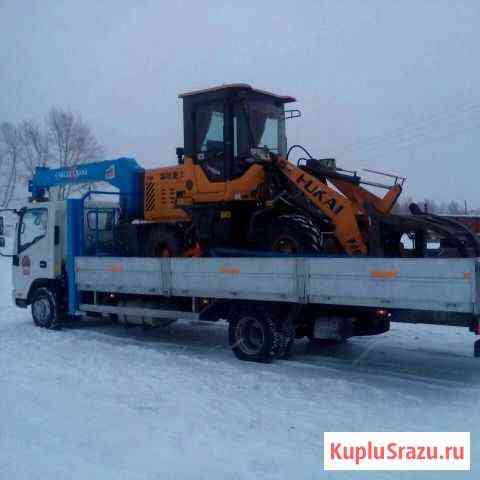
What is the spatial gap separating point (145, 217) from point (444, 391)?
6155 millimetres

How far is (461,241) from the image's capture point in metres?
8.09

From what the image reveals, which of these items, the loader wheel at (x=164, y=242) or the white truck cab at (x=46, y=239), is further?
the white truck cab at (x=46, y=239)

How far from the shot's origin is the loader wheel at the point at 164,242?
413 inches

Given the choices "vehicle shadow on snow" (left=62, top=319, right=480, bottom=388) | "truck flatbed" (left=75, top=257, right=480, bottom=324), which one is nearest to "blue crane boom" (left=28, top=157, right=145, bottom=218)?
"truck flatbed" (left=75, top=257, right=480, bottom=324)

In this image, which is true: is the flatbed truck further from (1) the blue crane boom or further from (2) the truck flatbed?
(1) the blue crane boom

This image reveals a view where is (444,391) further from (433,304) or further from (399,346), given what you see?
(399,346)

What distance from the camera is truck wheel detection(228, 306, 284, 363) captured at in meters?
8.32

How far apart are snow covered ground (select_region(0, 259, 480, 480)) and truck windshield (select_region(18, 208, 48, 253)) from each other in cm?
209

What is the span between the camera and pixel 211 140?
977cm

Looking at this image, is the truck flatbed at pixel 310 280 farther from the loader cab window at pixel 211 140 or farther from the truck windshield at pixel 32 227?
the truck windshield at pixel 32 227

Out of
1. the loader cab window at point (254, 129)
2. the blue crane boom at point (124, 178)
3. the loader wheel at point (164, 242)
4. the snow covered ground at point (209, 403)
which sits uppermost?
the loader cab window at point (254, 129)

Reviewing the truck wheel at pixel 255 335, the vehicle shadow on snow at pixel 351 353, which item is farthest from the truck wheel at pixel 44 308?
the truck wheel at pixel 255 335

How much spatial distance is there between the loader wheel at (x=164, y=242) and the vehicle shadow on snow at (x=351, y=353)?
4.92 ft

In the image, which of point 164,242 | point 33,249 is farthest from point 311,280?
point 33,249
